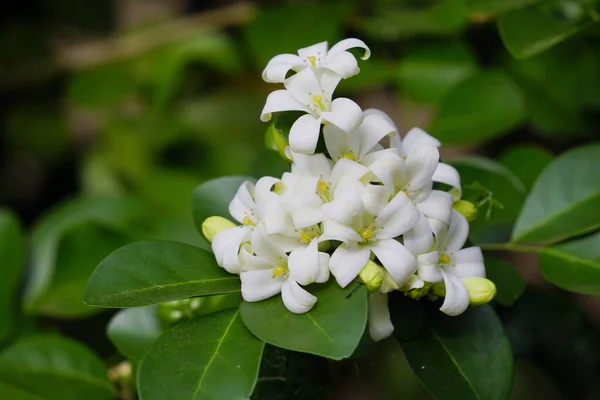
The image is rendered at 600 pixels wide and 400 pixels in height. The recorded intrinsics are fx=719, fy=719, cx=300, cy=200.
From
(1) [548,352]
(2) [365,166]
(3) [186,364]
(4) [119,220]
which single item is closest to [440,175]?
(2) [365,166]

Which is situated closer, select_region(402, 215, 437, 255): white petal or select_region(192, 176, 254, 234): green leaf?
select_region(402, 215, 437, 255): white petal

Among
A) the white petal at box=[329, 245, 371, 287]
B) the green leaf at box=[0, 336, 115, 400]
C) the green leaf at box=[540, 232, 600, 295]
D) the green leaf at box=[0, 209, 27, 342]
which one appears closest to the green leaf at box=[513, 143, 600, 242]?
the green leaf at box=[540, 232, 600, 295]

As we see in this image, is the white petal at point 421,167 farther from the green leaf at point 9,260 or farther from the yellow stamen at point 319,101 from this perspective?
the green leaf at point 9,260

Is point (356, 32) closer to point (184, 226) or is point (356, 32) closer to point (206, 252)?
point (184, 226)

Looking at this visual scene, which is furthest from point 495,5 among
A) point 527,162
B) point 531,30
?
point 527,162

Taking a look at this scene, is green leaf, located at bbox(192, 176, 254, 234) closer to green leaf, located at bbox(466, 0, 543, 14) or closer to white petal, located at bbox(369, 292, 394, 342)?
white petal, located at bbox(369, 292, 394, 342)

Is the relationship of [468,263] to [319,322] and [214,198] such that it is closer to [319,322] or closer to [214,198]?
[319,322]
